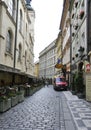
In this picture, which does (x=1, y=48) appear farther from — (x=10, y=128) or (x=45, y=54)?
(x=45, y=54)

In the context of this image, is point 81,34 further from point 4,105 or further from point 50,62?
point 50,62

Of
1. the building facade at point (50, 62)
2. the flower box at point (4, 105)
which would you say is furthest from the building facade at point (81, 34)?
the building facade at point (50, 62)

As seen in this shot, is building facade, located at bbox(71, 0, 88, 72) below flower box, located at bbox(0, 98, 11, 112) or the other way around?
the other way around

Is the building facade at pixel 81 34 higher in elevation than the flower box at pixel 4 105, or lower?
higher

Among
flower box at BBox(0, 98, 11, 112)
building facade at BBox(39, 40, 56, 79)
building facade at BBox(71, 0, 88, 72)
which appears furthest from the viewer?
building facade at BBox(39, 40, 56, 79)

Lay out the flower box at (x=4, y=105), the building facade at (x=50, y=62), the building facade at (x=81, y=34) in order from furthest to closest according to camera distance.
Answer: the building facade at (x=50, y=62)
the building facade at (x=81, y=34)
the flower box at (x=4, y=105)

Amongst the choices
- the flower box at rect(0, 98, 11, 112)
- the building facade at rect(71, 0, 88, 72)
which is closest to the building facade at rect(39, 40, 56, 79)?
the building facade at rect(71, 0, 88, 72)

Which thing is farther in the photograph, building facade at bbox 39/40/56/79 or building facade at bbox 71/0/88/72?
building facade at bbox 39/40/56/79

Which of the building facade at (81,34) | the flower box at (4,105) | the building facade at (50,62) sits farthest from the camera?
the building facade at (50,62)

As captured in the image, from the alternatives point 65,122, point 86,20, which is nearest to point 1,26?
point 86,20

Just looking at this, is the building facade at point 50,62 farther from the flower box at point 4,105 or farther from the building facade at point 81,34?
the flower box at point 4,105

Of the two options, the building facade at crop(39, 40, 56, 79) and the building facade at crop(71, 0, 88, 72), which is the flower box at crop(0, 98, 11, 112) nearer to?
the building facade at crop(71, 0, 88, 72)

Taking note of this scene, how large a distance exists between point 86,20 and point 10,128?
13.8 m

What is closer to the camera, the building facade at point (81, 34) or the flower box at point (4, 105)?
the flower box at point (4, 105)
